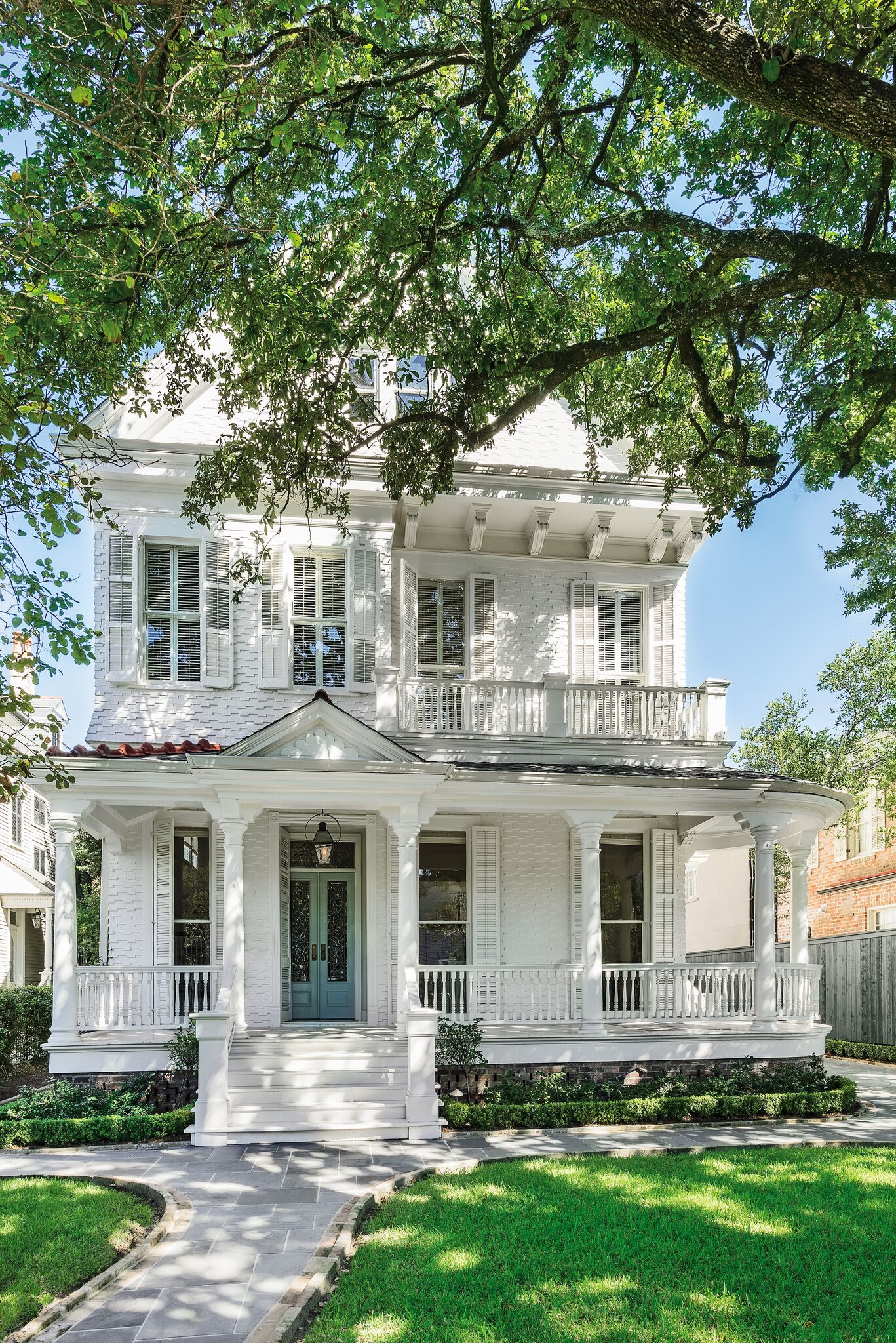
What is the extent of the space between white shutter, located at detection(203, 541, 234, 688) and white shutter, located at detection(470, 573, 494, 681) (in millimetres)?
3745

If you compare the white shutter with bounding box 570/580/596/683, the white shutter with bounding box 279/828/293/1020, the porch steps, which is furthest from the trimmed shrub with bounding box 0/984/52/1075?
the white shutter with bounding box 570/580/596/683

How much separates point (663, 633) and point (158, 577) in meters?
7.91

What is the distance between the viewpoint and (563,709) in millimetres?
14805

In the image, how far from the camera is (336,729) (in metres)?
12.4

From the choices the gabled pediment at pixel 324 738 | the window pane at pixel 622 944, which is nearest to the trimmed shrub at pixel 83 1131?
the gabled pediment at pixel 324 738

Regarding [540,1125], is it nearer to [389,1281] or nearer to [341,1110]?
[341,1110]

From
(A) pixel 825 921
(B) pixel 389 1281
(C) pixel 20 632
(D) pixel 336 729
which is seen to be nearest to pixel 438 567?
(D) pixel 336 729

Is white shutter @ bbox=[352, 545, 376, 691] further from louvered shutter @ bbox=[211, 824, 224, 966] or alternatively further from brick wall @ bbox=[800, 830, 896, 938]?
brick wall @ bbox=[800, 830, 896, 938]

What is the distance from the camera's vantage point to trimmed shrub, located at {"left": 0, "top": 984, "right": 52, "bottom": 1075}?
50.8ft

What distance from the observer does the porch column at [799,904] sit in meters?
14.4

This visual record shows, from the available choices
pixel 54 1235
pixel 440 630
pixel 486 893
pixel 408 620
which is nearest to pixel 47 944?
pixel 486 893

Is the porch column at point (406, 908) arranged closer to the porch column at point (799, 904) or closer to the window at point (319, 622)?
the window at point (319, 622)

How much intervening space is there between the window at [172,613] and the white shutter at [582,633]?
5.78m

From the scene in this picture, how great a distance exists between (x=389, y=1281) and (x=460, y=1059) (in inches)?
243
